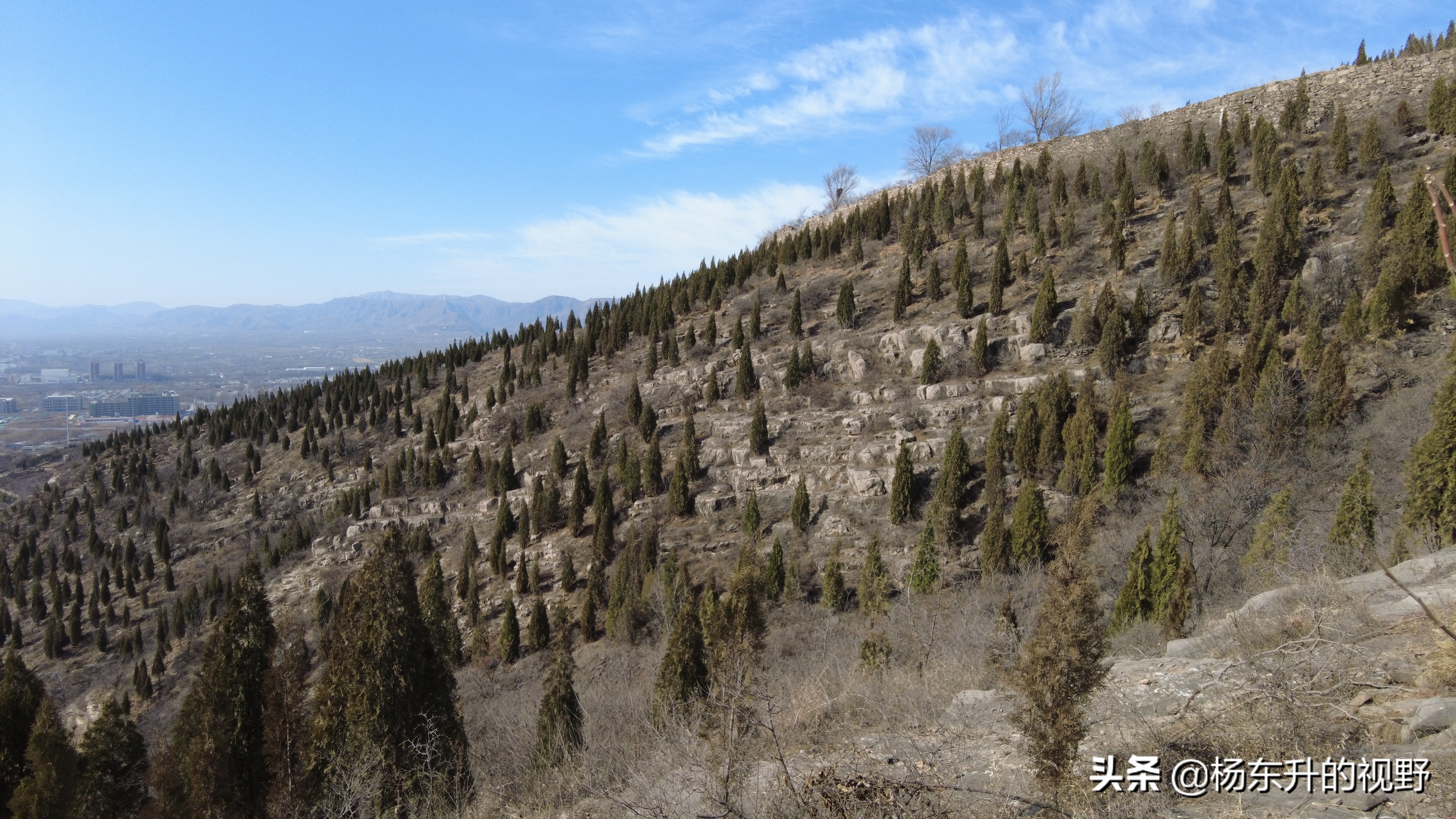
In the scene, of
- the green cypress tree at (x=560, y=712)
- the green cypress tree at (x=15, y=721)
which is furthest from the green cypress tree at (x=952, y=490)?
the green cypress tree at (x=15, y=721)

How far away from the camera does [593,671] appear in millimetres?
20438

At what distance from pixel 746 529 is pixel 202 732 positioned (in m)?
16.0

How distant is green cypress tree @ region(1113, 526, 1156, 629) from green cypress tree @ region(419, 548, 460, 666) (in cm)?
1704

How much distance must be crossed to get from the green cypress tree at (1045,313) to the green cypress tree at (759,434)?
10865 mm

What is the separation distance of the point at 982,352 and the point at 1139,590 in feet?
38.6

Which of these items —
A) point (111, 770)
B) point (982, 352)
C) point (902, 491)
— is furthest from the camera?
point (982, 352)

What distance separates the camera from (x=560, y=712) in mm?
12664

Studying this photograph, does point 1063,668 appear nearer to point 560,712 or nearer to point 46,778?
point 560,712

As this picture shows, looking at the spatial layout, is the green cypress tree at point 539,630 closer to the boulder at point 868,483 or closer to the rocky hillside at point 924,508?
the rocky hillside at point 924,508

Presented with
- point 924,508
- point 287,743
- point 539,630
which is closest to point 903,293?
point 924,508

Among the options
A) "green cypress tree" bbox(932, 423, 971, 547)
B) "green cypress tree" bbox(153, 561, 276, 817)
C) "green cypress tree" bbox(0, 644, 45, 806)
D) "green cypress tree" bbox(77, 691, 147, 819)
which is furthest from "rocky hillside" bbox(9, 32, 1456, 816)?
"green cypress tree" bbox(0, 644, 45, 806)

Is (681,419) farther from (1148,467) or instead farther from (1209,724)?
(1209,724)

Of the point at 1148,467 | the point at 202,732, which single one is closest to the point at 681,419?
the point at 1148,467

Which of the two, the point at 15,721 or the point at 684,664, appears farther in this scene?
the point at 684,664
